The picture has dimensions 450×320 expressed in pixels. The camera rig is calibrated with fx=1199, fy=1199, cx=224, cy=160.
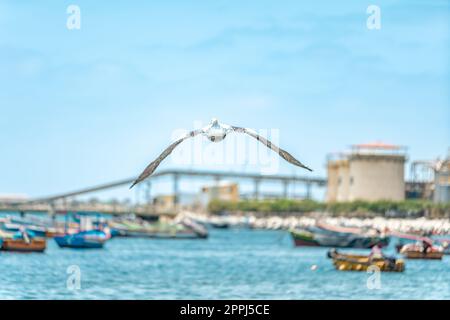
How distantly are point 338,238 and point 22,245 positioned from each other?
818 inches

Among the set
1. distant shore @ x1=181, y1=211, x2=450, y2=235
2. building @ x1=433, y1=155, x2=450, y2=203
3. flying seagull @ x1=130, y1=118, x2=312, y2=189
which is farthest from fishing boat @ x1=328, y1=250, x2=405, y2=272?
building @ x1=433, y1=155, x2=450, y2=203

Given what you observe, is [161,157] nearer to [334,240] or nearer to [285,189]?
[334,240]

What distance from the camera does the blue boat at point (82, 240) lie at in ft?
197

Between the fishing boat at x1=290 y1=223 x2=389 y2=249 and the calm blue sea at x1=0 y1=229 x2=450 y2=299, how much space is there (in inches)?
172

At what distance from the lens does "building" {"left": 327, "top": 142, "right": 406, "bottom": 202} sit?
363 feet

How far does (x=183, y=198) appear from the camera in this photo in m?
162

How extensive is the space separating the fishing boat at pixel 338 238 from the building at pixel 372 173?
38632mm

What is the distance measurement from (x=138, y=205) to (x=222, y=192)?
11827 millimetres

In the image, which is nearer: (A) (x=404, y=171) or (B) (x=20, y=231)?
(B) (x=20, y=231)
